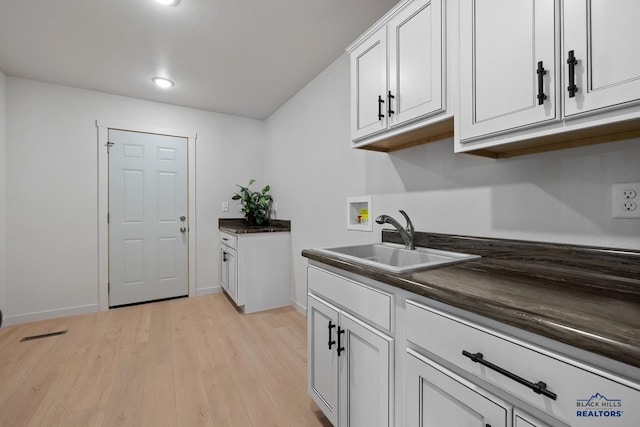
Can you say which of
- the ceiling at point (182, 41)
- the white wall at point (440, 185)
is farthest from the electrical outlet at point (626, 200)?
the ceiling at point (182, 41)

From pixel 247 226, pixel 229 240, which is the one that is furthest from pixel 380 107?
pixel 247 226

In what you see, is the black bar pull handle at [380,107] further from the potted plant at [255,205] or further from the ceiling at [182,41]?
the potted plant at [255,205]

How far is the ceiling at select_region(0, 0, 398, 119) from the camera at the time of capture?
183 cm

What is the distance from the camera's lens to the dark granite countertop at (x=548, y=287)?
1.85 feet

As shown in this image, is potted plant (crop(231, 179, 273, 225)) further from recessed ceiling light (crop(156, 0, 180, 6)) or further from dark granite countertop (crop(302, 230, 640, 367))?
dark granite countertop (crop(302, 230, 640, 367))

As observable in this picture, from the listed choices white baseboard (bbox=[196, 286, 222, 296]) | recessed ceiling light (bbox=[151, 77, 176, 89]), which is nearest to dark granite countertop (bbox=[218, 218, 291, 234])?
white baseboard (bbox=[196, 286, 222, 296])

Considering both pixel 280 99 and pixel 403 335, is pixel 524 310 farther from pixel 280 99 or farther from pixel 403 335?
pixel 280 99

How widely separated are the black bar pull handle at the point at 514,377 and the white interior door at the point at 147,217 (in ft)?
11.5

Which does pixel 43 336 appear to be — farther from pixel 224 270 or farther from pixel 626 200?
pixel 626 200

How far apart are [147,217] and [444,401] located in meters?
3.51

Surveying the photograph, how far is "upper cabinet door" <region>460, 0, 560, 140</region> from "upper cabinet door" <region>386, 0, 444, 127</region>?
12cm

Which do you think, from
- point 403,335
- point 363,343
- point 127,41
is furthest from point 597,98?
point 127,41

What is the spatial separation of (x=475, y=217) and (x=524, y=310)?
0.83m

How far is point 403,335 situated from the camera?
984 millimetres
